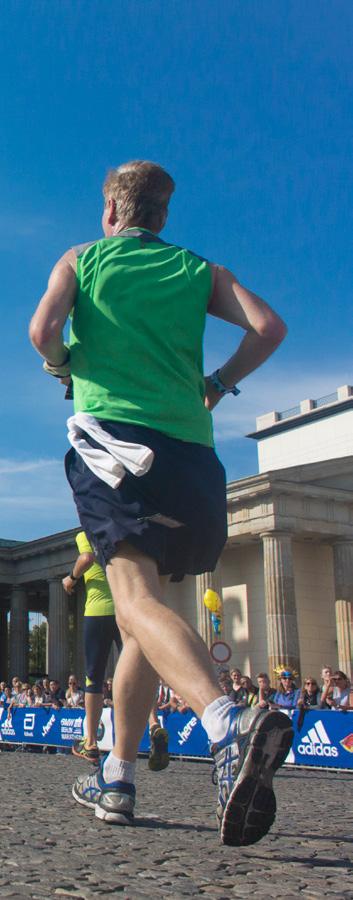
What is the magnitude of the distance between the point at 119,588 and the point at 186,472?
44cm

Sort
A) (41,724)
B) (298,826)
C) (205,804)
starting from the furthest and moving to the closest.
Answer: (41,724), (205,804), (298,826)

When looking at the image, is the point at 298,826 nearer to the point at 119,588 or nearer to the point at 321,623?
the point at 119,588

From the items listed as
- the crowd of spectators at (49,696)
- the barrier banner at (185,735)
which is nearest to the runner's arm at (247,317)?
the barrier banner at (185,735)

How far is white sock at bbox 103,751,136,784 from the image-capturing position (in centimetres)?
392

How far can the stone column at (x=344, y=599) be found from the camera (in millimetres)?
42312

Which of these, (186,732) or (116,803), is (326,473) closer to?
(186,732)

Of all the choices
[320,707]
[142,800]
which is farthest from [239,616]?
[142,800]

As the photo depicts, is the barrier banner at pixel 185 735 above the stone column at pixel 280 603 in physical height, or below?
below

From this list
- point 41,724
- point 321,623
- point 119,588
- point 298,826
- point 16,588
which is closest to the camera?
point 119,588

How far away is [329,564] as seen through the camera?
48.8m

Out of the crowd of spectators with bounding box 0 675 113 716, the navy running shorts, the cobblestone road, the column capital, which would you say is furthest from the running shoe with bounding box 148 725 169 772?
the column capital

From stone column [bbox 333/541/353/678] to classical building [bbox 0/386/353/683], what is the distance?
4 cm

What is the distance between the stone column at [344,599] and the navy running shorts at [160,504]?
38557 mm

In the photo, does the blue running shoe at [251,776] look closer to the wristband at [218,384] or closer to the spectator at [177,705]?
the wristband at [218,384]
